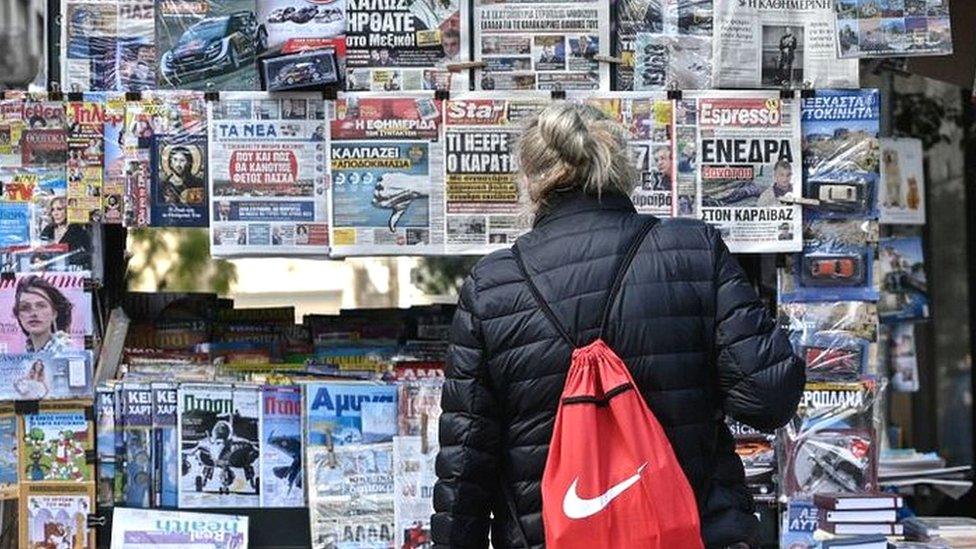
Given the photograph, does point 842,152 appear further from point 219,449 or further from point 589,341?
point 219,449

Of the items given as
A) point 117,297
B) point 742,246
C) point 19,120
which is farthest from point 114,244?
point 742,246

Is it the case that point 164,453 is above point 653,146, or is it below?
below

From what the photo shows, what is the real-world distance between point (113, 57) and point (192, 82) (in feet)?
0.80

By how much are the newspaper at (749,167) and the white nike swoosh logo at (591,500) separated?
5.27 feet

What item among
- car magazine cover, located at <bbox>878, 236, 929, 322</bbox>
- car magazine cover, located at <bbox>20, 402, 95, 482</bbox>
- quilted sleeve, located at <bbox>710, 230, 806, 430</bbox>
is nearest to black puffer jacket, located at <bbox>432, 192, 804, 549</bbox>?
quilted sleeve, located at <bbox>710, 230, 806, 430</bbox>

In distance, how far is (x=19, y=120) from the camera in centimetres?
388

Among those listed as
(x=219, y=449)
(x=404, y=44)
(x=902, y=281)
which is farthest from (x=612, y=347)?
(x=902, y=281)

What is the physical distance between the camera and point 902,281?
534 centimetres

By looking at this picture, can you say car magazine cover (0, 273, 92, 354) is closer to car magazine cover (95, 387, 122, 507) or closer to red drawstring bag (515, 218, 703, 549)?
car magazine cover (95, 387, 122, 507)

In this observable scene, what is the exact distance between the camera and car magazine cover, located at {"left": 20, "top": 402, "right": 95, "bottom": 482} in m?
3.88

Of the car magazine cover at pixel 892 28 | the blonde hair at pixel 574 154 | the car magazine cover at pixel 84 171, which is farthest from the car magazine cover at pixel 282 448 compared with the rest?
the car magazine cover at pixel 892 28

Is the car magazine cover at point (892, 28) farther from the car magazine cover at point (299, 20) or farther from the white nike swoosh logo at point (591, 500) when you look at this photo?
the white nike swoosh logo at point (591, 500)

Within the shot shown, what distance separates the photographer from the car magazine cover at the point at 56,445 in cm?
388

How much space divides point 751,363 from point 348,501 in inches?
67.9
